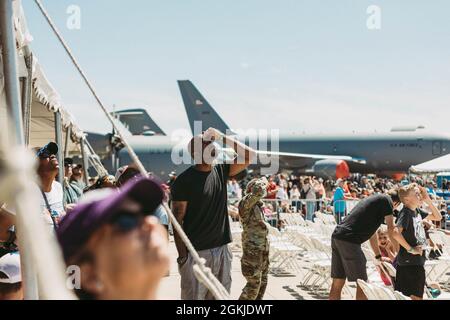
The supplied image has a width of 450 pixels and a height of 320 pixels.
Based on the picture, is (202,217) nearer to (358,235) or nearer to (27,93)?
(27,93)

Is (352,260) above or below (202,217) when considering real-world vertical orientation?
below

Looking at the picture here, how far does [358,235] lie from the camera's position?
18.7ft

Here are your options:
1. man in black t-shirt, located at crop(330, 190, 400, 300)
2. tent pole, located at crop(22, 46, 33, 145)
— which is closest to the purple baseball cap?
tent pole, located at crop(22, 46, 33, 145)

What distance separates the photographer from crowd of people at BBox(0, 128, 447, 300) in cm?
114

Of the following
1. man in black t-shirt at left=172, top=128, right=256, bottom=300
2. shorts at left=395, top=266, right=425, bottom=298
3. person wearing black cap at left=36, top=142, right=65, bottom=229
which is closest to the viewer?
person wearing black cap at left=36, top=142, right=65, bottom=229

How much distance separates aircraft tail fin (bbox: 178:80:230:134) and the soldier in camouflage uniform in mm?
34560

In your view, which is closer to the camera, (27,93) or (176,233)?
(176,233)

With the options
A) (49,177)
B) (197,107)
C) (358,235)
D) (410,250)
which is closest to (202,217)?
(49,177)

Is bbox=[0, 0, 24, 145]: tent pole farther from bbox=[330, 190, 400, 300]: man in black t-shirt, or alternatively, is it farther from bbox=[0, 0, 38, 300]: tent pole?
bbox=[330, 190, 400, 300]: man in black t-shirt

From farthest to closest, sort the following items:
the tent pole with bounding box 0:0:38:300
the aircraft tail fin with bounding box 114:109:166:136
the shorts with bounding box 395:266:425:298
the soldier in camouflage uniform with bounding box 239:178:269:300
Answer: the aircraft tail fin with bounding box 114:109:166:136 → the soldier in camouflage uniform with bounding box 239:178:269:300 → the shorts with bounding box 395:266:425:298 → the tent pole with bounding box 0:0:38:300

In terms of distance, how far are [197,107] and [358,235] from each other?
1425 inches

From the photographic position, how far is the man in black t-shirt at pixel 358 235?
559cm
